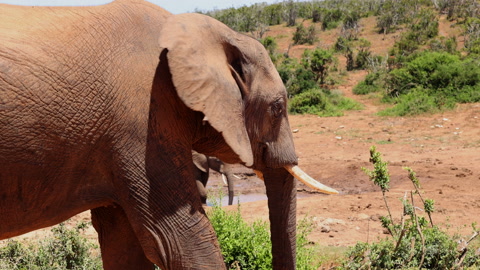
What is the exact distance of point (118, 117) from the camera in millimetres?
2664

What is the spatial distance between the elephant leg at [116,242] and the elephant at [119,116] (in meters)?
0.43

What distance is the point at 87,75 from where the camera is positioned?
8.61 feet

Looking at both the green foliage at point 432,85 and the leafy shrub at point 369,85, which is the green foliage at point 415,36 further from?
the green foliage at point 432,85

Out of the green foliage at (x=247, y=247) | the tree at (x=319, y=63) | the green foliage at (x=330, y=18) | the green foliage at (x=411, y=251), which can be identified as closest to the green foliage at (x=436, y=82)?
the tree at (x=319, y=63)

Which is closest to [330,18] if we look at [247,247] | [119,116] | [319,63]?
[319,63]

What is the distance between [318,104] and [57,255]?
12.8 meters

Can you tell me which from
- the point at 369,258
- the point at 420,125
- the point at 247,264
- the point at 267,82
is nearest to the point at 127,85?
the point at 267,82

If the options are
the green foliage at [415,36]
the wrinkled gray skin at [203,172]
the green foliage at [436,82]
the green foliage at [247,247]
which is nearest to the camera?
the green foliage at [247,247]

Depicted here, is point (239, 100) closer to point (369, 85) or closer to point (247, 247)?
point (247, 247)

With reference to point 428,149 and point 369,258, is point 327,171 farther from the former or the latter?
point 369,258

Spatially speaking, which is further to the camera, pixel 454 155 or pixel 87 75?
pixel 454 155

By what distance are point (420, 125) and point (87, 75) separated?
40.1ft

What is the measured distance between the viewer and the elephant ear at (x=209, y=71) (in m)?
2.70

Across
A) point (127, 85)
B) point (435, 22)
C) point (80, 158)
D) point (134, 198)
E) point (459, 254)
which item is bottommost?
point (459, 254)
